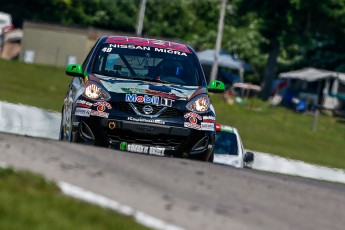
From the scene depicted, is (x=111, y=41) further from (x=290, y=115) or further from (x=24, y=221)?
(x=290, y=115)

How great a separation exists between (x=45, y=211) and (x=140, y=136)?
16.6 ft

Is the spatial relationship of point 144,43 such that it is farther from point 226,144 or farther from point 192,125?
point 226,144

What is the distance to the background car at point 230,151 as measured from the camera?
15.6 meters

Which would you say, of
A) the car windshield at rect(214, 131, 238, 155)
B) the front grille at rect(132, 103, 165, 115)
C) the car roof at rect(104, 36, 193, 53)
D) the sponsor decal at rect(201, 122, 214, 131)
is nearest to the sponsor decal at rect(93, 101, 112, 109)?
the front grille at rect(132, 103, 165, 115)

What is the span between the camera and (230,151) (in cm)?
1616

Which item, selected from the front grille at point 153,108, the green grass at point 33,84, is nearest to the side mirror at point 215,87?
the front grille at point 153,108

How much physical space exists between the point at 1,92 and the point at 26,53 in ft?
120

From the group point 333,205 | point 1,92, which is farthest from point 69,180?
point 1,92

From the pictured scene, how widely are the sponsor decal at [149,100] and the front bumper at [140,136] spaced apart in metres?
0.27

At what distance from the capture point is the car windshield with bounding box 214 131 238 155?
53.0ft

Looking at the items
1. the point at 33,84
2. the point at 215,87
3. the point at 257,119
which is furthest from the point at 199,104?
the point at 33,84

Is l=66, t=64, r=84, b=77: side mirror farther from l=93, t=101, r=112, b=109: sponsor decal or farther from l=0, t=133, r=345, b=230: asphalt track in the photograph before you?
l=0, t=133, r=345, b=230: asphalt track

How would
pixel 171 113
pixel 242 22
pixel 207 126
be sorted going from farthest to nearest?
pixel 242 22 → pixel 207 126 → pixel 171 113

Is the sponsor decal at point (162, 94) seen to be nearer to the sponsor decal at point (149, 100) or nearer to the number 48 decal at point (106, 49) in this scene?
the sponsor decal at point (149, 100)
